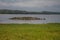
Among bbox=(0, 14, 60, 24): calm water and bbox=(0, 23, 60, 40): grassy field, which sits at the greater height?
bbox=(0, 14, 60, 24): calm water

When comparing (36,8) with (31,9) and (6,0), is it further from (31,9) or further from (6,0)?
(6,0)

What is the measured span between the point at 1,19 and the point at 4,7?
161 millimetres

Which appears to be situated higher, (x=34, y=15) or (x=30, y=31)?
(x=34, y=15)

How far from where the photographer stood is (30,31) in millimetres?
1537

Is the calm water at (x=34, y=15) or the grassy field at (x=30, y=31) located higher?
the calm water at (x=34, y=15)

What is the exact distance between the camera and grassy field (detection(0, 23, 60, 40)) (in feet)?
4.93

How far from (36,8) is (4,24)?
0.47m

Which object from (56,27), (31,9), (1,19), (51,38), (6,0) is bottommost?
(51,38)

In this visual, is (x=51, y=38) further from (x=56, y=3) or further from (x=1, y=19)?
(x=1, y=19)

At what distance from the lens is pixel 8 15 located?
1.53 meters

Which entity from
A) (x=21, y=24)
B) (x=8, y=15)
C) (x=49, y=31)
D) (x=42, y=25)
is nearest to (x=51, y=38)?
(x=49, y=31)

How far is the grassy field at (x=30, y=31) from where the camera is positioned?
150 cm

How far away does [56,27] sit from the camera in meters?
1.58

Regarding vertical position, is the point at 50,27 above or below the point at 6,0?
below
